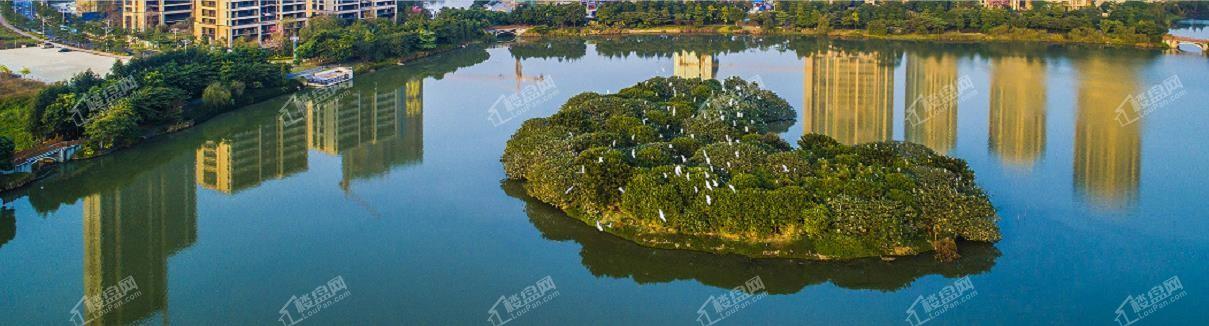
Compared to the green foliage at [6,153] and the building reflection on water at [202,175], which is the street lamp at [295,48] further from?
the green foliage at [6,153]

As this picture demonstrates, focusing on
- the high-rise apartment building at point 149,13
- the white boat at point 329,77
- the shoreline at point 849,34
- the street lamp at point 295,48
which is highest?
the high-rise apartment building at point 149,13

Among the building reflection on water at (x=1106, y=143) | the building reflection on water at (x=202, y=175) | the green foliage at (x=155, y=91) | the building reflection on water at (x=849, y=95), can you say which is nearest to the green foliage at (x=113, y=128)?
the green foliage at (x=155, y=91)

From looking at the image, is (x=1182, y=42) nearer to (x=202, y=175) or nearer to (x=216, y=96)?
(x=216, y=96)

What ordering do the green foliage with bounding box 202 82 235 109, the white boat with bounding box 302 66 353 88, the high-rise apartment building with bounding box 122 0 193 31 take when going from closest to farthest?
the green foliage with bounding box 202 82 235 109 → the white boat with bounding box 302 66 353 88 → the high-rise apartment building with bounding box 122 0 193 31

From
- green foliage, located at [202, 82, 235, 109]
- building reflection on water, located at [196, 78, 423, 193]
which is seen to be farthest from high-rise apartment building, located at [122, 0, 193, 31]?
green foliage, located at [202, 82, 235, 109]

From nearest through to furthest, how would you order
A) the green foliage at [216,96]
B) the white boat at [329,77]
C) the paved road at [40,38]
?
the green foliage at [216,96], the white boat at [329,77], the paved road at [40,38]

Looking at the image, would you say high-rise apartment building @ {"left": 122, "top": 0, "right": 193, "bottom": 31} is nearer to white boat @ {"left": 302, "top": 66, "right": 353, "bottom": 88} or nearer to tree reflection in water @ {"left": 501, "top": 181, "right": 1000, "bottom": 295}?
white boat @ {"left": 302, "top": 66, "right": 353, "bottom": 88}
